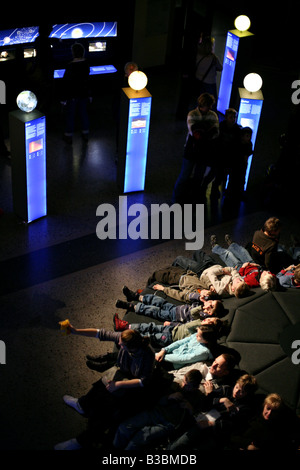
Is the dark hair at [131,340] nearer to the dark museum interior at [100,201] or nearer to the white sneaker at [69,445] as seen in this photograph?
the dark museum interior at [100,201]

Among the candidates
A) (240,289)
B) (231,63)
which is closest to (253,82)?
(231,63)

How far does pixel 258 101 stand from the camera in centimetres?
871

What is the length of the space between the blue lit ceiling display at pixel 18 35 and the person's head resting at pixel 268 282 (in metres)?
6.63

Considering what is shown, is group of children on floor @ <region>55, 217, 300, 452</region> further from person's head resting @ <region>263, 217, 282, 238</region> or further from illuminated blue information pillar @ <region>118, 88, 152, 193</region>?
illuminated blue information pillar @ <region>118, 88, 152, 193</region>

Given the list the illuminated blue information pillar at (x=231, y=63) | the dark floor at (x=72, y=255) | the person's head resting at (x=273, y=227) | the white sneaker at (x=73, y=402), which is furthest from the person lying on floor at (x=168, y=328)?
the illuminated blue information pillar at (x=231, y=63)

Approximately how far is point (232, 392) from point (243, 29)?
7576mm

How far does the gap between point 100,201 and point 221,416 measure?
14.6 ft

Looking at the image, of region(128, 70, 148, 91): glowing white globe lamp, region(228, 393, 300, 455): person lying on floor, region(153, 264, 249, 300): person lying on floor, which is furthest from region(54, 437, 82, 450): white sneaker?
region(128, 70, 148, 91): glowing white globe lamp

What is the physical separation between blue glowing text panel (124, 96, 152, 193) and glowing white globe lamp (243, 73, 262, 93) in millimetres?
1567

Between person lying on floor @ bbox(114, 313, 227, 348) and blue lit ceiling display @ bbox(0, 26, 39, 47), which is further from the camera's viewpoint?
blue lit ceiling display @ bbox(0, 26, 39, 47)

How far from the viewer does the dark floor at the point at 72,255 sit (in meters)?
5.85

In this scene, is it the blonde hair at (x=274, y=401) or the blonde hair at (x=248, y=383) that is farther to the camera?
the blonde hair at (x=248, y=383)

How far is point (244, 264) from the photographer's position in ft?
23.6

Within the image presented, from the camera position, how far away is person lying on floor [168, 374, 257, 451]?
5184mm
